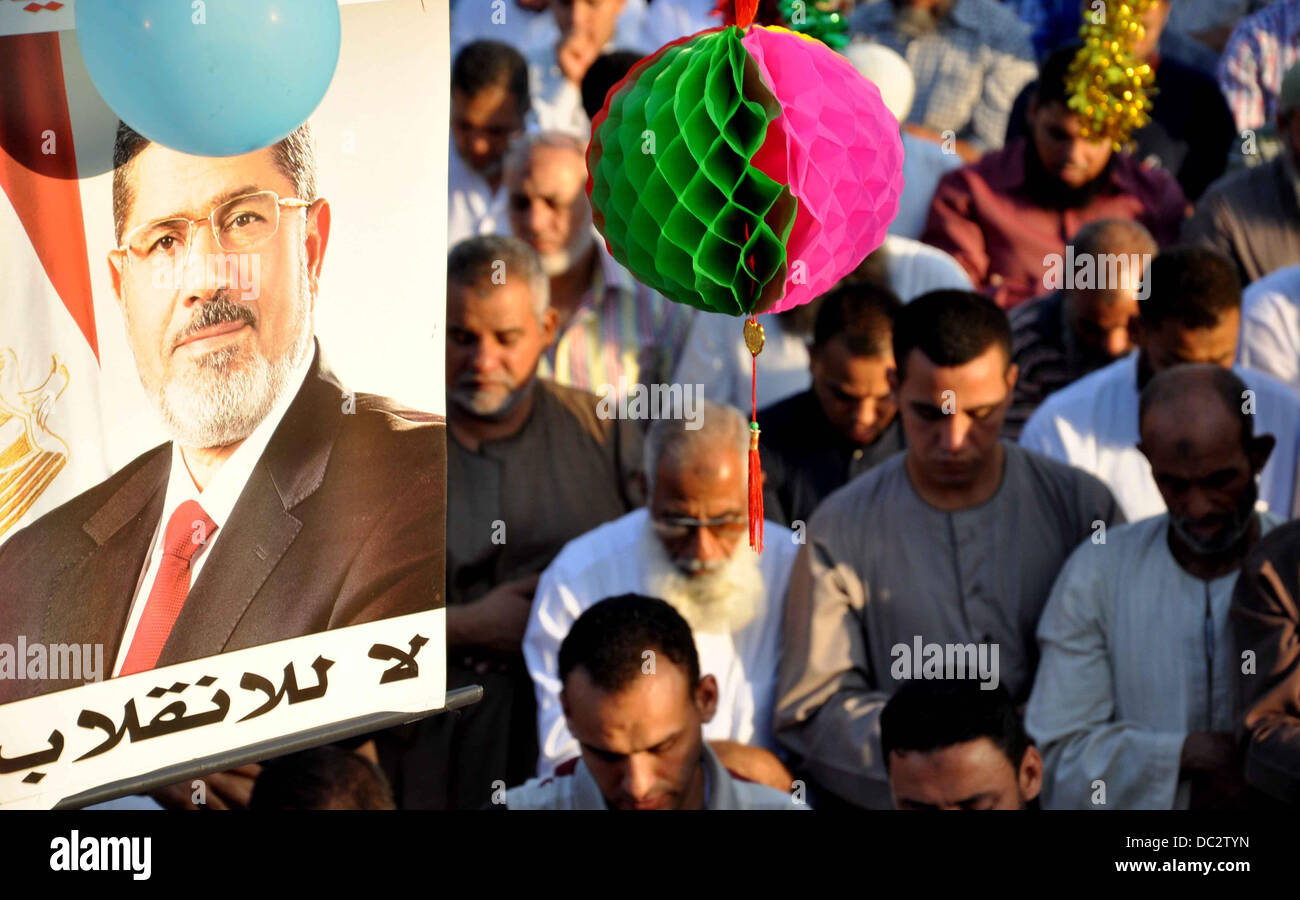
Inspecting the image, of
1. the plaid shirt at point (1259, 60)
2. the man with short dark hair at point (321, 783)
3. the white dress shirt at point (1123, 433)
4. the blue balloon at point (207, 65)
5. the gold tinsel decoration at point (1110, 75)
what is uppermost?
the plaid shirt at point (1259, 60)

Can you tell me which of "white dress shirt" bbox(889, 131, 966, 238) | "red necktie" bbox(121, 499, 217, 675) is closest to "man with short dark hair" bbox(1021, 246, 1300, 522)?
"white dress shirt" bbox(889, 131, 966, 238)

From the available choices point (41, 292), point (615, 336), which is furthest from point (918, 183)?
point (41, 292)

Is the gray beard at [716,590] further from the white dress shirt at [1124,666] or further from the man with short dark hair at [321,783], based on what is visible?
the man with short dark hair at [321,783]

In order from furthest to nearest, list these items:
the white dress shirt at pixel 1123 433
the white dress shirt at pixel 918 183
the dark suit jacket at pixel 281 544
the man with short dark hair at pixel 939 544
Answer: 1. the white dress shirt at pixel 918 183
2. the white dress shirt at pixel 1123 433
3. the man with short dark hair at pixel 939 544
4. the dark suit jacket at pixel 281 544

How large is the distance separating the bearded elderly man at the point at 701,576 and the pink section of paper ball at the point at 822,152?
157 centimetres

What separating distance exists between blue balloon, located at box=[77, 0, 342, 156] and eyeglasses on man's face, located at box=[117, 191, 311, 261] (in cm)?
13

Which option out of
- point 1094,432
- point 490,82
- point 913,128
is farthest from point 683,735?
point 913,128

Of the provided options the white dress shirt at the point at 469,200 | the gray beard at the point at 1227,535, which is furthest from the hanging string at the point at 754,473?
the white dress shirt at the point at 469,200

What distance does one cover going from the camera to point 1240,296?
438 cm

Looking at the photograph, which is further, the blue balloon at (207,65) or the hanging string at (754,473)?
the hanging string at (754,473)

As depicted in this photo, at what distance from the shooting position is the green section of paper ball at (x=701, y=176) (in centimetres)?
246

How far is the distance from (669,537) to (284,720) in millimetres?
1783

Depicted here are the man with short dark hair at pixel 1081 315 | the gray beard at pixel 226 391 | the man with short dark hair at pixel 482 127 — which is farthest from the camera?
the man with short dark hair at pixel 482 127
